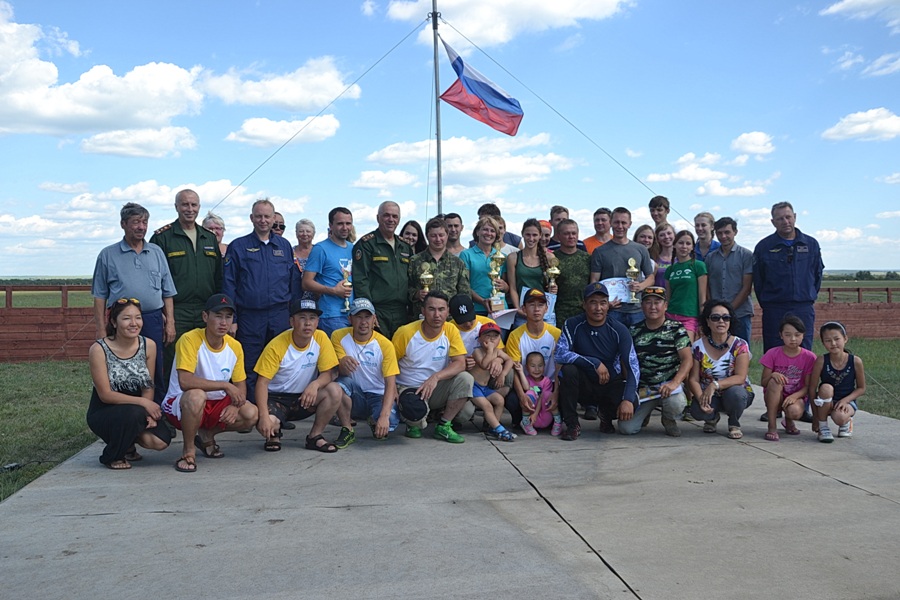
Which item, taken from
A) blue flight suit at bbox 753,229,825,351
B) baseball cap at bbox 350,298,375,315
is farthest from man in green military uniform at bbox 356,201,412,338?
blue flight suit at bbox 753,229,825,351

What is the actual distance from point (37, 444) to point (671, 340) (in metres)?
5.43

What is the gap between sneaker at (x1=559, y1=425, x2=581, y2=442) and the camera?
595 cm

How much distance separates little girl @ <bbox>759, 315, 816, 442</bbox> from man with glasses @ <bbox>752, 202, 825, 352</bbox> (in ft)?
2.29

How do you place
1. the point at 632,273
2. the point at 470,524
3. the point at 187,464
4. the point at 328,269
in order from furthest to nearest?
1. the point at 632,273
2. the point at 328,269
3. the point at 187,464
4. the point at 470,524

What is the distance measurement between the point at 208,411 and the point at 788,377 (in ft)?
15.2

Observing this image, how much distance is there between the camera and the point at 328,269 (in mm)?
6391

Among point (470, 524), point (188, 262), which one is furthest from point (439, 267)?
point (470, 524)

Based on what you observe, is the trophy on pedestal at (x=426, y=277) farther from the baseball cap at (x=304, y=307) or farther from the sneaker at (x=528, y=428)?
the sneaker at (x=528, y=428)

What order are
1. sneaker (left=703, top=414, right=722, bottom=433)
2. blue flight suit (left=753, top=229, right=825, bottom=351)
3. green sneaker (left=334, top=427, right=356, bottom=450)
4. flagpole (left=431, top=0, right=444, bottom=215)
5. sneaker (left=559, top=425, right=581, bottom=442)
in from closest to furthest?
green sneaker (left=334, top=427, right=356, bottom=450), sneaker (left=559, top=425, right=581, bottom=442), sneaker (left=703, top=414, right=722, bottom=433), blue flight suit (left=753, top=229, right=825, bottom=351), flagpole (left=431, top=0, right=444, bottom=215)

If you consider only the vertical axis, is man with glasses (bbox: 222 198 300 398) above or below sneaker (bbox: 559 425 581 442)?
above

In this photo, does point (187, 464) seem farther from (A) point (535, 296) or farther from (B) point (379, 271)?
(A) point (535, 296)

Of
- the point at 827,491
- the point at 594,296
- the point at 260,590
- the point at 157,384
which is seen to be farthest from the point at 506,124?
the point at 260,590

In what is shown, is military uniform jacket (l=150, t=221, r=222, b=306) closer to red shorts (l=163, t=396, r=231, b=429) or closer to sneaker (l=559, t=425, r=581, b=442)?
red shorts (l=163, t=396, r=231, b=429)

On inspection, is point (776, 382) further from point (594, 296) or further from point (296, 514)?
point (296, 514)
